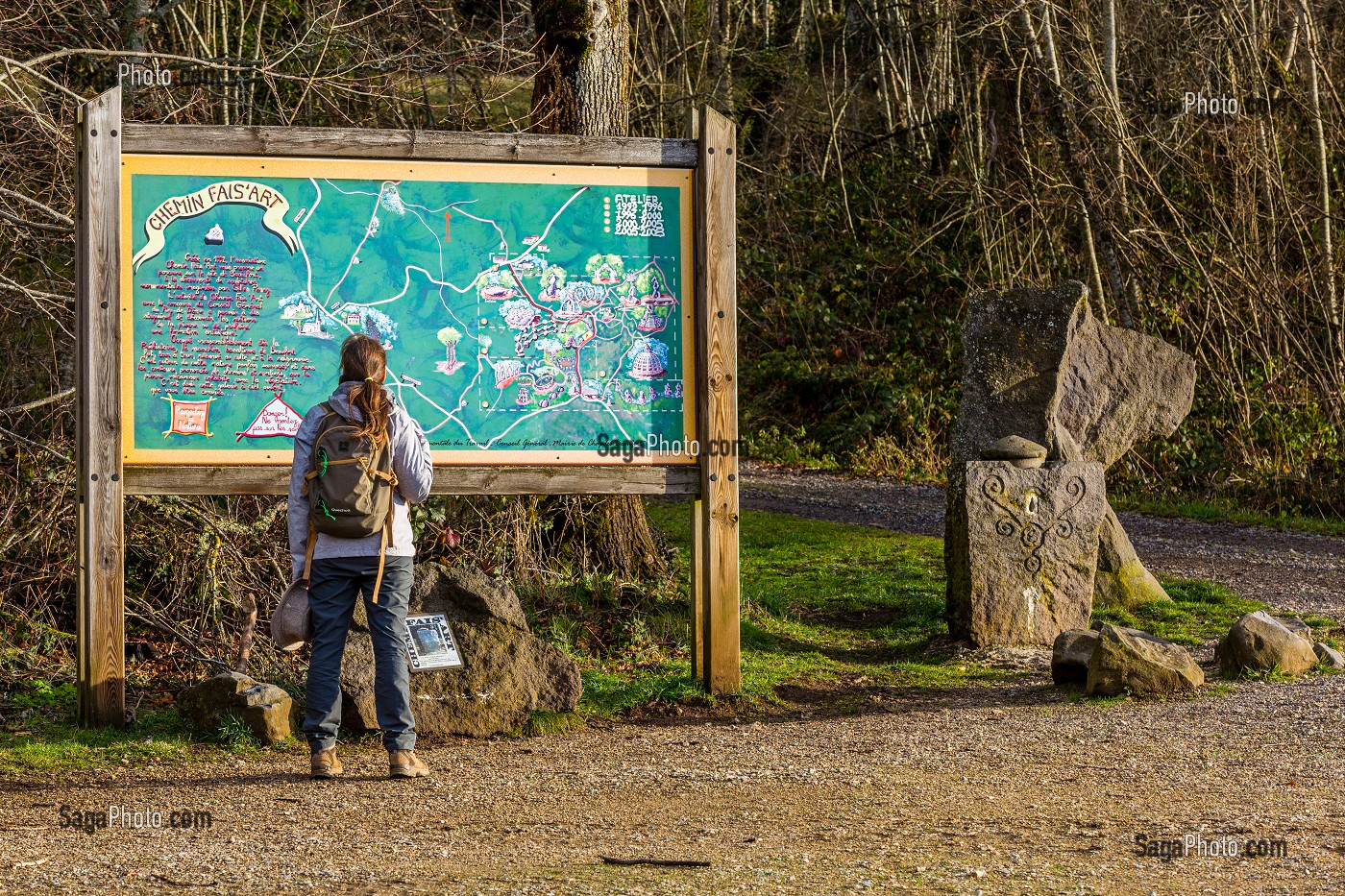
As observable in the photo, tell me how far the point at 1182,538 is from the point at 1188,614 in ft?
13.2

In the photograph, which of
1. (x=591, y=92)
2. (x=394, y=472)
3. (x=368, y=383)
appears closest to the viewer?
(x=368, y=383)

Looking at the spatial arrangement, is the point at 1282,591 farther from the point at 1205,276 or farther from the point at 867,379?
the point at 867,379

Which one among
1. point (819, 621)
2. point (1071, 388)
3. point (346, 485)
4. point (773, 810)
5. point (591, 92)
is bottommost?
point (773, 810)

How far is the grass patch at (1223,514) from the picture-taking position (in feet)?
43.6

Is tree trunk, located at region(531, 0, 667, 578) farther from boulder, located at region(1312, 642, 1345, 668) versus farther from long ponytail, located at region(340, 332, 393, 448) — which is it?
boulder, located at region(1312, 642, 1345, 668)

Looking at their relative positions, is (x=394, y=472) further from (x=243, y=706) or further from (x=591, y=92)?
(x=591, y=92)

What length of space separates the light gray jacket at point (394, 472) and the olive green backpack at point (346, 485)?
0.10ft

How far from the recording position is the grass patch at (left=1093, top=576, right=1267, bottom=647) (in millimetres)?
8484

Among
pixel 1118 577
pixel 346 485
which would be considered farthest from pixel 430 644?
pixel 1118 577

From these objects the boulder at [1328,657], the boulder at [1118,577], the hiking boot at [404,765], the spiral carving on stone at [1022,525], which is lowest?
the hiking boot at [404,765]

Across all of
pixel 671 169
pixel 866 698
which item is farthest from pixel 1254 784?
pixel 671 169

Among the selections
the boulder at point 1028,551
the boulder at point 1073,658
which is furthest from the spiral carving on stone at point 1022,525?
the boulder at point 1073,658

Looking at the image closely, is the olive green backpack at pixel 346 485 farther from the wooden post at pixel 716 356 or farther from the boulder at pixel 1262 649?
the boulder at pixel 1262 649

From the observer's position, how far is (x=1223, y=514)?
14.1m
